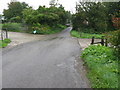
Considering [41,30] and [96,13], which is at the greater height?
[96,13]

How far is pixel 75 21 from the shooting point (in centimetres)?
2350

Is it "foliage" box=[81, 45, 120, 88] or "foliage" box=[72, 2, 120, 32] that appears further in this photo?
"foliage" box=[72, 2, 120, 32]

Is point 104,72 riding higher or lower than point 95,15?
lower

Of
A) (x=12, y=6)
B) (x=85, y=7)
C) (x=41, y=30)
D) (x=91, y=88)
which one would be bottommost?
(x=91, y=88)

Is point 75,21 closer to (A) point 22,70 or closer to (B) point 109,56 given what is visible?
(B) point 109,56

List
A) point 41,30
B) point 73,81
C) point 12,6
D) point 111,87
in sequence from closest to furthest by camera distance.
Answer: point 111,87
point 73,81
point 41,30
point 12,6

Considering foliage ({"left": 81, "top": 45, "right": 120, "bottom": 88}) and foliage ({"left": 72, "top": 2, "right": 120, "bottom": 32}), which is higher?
foliage ({"left": 72, "top": 2, "right": 120, "bottom": 32})

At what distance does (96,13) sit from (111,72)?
18351 millimetres

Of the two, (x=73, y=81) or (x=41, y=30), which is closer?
(x=73, y=81)

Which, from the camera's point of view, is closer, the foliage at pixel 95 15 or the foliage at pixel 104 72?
the foliage at pixel 104 72

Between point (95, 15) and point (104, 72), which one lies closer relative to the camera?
point (104, 72)

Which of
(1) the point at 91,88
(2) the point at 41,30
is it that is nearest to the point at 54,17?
(2) the point at 41,30

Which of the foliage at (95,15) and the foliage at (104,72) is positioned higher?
the foliage at (95,15)

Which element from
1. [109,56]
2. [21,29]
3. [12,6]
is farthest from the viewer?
[12,6]
